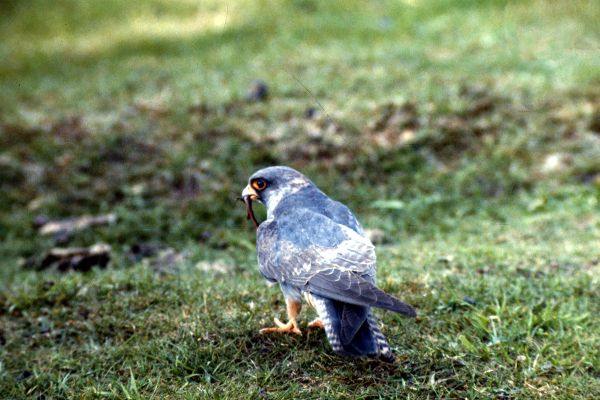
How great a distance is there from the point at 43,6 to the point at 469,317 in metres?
13.3

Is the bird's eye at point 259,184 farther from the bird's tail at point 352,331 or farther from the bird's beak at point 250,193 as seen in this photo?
the bird's tail at point 352,331

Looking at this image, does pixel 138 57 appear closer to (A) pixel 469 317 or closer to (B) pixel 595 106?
(B) pixel 595 106

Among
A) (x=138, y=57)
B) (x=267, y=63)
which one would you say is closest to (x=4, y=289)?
(x=267, y=63)

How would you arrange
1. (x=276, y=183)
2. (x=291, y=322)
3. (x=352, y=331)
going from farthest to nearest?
(x=276, y=183)
(x=291, y=322)
(x=352, y=331)

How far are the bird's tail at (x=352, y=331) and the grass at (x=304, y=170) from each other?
0.33 metres

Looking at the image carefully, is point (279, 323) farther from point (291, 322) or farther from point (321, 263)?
point (321, 263)

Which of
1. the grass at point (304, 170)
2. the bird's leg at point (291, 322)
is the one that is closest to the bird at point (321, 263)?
the bird's leg at point (291, 322)

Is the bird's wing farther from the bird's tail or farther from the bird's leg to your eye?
the bird's leg

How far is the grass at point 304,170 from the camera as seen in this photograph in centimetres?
419

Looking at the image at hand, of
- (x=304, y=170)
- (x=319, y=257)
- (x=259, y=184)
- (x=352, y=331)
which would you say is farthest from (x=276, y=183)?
(x=304, y=170)

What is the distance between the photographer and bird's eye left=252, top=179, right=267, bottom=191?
4641mm

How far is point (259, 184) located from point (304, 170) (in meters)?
3.49

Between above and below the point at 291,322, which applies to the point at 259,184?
above

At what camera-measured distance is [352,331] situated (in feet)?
11.4
